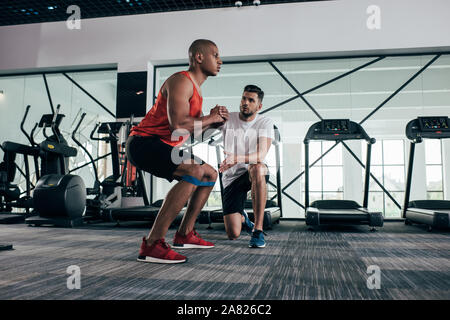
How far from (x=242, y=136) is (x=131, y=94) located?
328 cm

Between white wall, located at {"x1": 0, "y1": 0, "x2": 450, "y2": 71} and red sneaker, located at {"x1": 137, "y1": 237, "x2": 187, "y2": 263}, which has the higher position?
white wall, located at {"x1": 0, "y1": 0, "x2": 450, "y2": 71}

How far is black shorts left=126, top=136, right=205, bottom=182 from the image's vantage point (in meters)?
1.81

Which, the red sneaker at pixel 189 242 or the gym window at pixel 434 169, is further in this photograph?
the gym window at pixel 434 169

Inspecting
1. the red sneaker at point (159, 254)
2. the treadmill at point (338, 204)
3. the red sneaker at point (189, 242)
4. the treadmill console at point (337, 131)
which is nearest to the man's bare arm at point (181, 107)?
the red sneaker at point (159, 254)

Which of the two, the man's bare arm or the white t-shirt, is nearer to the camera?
the man's bare arm

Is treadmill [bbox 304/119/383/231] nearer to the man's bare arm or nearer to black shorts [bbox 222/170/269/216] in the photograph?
black shorts [bbox 222/170/269/216]

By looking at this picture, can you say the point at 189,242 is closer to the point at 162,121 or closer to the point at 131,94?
the point at 162,121

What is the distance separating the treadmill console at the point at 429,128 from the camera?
12.5ft

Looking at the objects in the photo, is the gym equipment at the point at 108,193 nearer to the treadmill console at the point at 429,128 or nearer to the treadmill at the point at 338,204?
the treadmill at the point at 338,204

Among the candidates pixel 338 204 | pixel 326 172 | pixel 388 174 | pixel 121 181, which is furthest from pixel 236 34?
pixel 388 174

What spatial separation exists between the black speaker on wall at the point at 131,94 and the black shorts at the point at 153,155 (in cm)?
369

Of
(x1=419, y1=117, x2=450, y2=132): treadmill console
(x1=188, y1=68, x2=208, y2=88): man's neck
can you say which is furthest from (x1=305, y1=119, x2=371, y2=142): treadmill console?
(x1=188, y1=68, x2=208, y2=88): man's neck

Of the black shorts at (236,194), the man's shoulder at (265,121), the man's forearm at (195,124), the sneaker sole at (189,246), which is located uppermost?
the man's shoulder at (265,121)

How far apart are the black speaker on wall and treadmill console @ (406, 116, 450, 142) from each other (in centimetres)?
393
